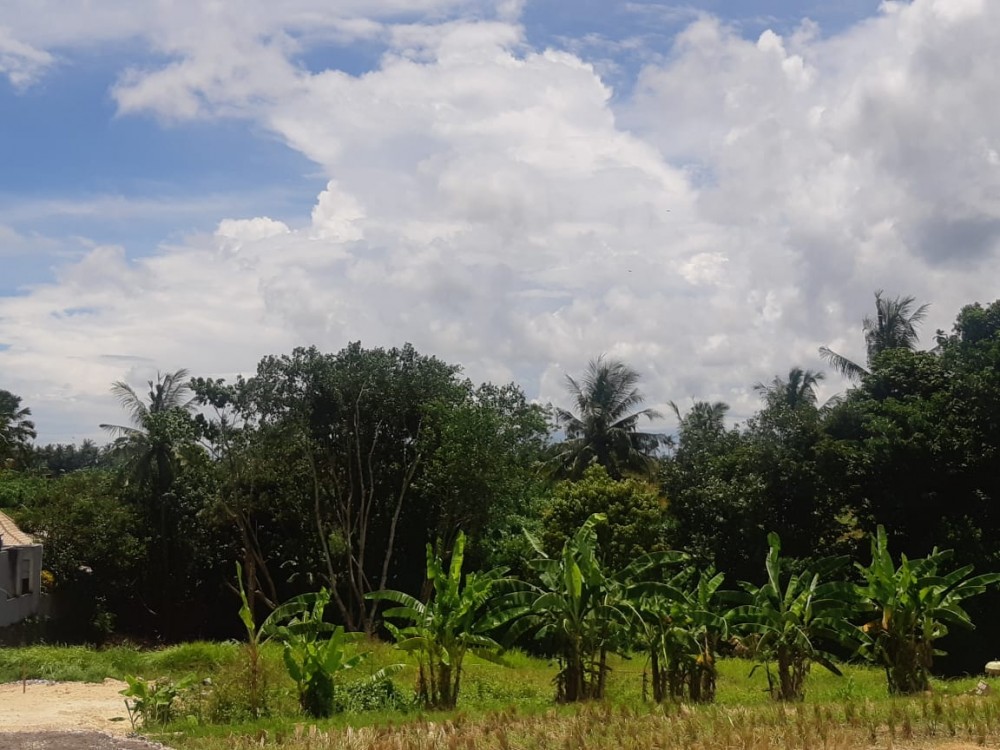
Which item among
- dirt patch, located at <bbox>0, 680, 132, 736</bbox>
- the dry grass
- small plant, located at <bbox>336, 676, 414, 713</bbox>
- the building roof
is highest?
the building roof

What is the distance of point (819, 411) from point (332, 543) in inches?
594

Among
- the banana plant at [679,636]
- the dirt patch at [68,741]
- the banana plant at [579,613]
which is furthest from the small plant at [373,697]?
the banana plant at [679,636]

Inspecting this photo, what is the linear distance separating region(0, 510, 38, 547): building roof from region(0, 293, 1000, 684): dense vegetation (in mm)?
924

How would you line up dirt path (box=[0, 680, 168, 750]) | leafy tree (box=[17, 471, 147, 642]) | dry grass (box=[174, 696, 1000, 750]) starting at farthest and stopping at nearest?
leafy tree (box=[17, 471, 147, 642]), dirt path (box=[0, 680, 168, 750]), dry grass (box=[174, 696, 1000, 750])

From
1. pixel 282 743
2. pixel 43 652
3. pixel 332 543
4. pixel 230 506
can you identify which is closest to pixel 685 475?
pixel 332 543

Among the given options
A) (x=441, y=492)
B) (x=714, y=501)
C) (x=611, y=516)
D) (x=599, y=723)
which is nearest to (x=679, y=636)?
(x=599, y=723)

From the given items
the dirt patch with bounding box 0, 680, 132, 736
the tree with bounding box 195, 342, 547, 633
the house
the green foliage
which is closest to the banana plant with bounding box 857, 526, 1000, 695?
the dirt patch with bounding box 0, 680, 132, 736

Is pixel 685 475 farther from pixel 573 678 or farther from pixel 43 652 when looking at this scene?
pixel 43 652

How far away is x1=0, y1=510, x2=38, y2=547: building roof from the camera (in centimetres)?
2817

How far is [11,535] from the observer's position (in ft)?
95.3

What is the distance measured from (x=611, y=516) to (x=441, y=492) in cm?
606

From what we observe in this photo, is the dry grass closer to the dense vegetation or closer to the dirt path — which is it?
the dirt path

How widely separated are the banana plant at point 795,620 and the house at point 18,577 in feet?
69.4

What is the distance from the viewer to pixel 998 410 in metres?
22.1
